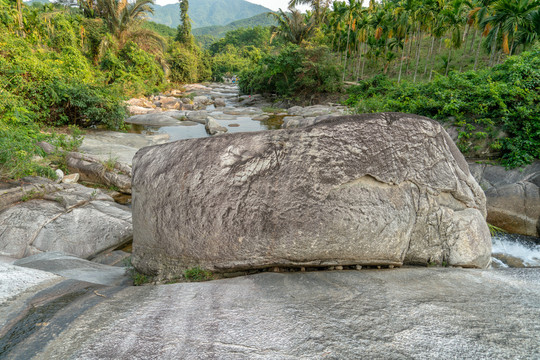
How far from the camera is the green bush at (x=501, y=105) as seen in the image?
7438mm

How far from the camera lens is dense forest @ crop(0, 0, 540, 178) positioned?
7.82m

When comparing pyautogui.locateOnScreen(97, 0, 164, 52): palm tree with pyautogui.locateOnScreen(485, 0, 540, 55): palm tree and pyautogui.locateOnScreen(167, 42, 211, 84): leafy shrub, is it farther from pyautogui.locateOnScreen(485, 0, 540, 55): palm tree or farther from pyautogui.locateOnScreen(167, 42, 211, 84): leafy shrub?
pyautogui.locateOnScreen(485, 0, 540, 55): palm tree

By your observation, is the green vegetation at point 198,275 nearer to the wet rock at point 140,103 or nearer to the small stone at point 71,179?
the small stone at point 71,179

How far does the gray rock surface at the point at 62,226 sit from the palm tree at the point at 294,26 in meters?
30.7

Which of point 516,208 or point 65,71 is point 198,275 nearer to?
point 516,208

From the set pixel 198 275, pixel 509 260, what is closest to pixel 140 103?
pixel 198 275

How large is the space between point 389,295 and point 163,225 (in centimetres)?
243

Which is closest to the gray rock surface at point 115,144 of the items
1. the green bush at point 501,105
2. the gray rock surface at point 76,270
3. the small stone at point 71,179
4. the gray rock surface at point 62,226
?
the small stone at point 71,179

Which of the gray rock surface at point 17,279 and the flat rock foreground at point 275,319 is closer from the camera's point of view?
the flat rock foreground at point 275,319

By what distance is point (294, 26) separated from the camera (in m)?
31.5

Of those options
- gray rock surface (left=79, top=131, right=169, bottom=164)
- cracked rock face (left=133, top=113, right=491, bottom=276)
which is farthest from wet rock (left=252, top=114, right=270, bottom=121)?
cracked rock face (left=133, top=113, right=491, bottom=276)

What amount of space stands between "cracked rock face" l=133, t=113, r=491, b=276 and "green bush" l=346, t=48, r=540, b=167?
579cm

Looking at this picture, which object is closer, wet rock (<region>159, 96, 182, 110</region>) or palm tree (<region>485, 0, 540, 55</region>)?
palm tree (<region>485, 0, 540, 55</region>)

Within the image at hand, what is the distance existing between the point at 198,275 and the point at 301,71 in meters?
25.8
